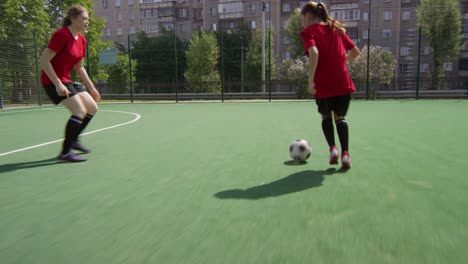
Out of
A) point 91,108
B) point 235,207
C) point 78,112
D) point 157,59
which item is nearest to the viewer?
point 235,207

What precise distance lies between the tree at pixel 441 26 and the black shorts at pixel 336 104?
126 ft

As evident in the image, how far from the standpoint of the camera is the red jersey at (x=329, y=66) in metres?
3.80

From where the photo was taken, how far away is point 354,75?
2691 cm

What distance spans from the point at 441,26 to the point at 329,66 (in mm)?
41009

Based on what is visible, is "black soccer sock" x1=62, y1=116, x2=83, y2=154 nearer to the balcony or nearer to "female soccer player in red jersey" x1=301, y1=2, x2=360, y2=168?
"female soccer player in red jersey" x1=301, y1=2, x2=360, y2=168

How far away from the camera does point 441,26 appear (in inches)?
1499

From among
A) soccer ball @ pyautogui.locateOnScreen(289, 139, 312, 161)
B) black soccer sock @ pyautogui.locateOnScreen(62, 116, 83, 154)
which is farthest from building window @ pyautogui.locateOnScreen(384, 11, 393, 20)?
black soccer sock @ pyautogui.locateOnScreen(62, 116, 83, 154)

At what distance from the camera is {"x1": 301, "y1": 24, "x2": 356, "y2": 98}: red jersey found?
3.80 m

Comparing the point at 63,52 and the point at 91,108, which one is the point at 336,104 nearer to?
the point at 91,108

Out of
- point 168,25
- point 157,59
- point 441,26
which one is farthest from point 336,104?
point 168,25

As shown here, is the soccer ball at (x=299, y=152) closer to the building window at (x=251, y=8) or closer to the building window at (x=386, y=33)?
the building window at (x=386, y=33)


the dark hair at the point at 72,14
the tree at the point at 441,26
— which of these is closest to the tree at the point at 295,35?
the tree at the point at 441,26

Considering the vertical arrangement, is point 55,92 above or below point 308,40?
below

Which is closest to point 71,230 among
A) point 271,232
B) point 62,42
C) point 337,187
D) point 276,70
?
Answer: point 271,232
